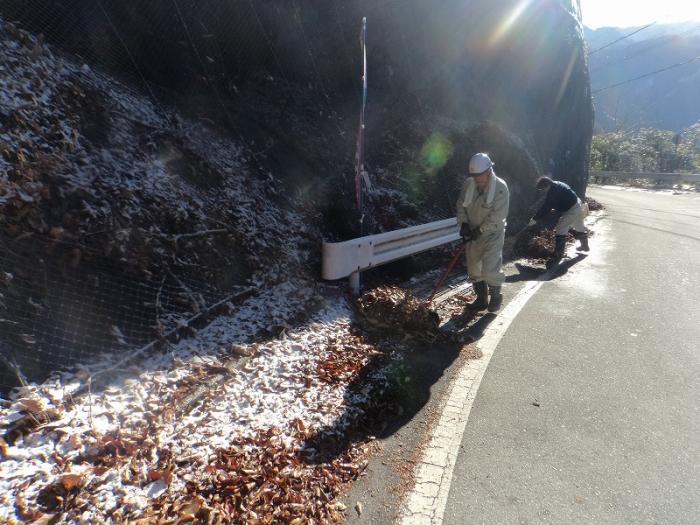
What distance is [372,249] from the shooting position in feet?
17.7

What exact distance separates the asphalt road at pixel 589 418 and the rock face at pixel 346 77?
3.19 meters

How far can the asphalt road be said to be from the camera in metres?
2.35

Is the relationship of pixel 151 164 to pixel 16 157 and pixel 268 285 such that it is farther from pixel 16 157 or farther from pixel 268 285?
pixel 268 285

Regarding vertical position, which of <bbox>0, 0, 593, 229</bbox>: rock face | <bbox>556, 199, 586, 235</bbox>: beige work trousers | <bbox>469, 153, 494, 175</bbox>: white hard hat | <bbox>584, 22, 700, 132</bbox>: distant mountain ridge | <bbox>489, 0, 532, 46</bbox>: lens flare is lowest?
<bbox>556, 199, 586, 235</bbox>: beige work trousers

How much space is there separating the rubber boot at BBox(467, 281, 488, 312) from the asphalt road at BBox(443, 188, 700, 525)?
1.62 feet

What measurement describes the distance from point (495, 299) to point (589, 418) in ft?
8.26

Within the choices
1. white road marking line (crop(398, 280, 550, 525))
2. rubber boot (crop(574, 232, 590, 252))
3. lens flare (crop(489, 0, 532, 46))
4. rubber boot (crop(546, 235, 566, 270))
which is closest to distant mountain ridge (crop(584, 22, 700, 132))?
lens flare (crop(489, 0, 532, 46))

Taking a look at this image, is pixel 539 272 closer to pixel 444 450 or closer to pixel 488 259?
pixel 488 259

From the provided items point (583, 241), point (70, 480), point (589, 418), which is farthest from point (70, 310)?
point (583, 241)

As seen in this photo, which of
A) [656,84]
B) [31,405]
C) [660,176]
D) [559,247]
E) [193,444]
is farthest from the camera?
[656,84]

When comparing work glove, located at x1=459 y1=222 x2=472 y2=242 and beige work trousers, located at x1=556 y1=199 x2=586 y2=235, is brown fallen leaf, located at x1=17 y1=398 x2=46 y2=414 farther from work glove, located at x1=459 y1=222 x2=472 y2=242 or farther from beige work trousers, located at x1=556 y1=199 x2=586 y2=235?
beige work trousers, located at x1=556 y1=199 x2=586 y2=235

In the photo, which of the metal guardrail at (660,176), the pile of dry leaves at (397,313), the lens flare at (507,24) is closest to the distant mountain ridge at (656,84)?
the metal guardrail at (660,176)

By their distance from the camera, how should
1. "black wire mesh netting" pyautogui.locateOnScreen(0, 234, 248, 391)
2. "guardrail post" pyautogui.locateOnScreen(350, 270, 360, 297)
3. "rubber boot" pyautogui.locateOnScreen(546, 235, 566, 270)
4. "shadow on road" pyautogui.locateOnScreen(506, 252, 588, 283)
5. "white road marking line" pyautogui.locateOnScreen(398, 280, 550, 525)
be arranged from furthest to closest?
"rubber boot" pyautogui.locateOnScreen(546, 235, 566, 270) → "shadow on road" pyautogui.locateOnScreen(506, 252, 588, 283) → "guardrail post" pyautogui.locateOnScreen(350, 270, 360, 297) → "black wire mesh netting" pyautogui.locateOnScreen(0, 234, 248, 391) → "white road marking line" pyautogui.locateOnScreen(398, 280, 550, 525)

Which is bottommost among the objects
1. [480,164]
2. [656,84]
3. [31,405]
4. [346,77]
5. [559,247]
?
[559,247]
